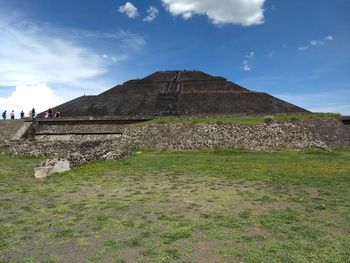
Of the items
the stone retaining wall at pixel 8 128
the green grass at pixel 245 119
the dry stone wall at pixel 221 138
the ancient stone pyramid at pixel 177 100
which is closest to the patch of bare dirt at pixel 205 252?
the dry stone wall at pixel 221 138

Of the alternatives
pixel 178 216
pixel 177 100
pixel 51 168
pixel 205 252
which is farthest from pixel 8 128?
pixel 205 252

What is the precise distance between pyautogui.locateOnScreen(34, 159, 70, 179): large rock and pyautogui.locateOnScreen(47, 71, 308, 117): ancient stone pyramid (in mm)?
16602

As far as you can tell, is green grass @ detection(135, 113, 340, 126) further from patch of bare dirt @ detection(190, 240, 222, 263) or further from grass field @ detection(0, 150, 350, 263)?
patch of bare dirt @ detection(190, 240, 222, 263)

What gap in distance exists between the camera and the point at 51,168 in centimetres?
1437

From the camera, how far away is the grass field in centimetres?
587

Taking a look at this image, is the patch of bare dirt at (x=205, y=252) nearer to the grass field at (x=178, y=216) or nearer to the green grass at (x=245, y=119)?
the grass field at (x=178, y=216)

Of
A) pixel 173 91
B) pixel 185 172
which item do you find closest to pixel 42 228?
pixel 185 172

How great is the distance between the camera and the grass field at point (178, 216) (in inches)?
Result: 231

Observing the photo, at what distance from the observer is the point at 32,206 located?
9047mm

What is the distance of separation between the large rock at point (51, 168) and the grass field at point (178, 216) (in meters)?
0.48

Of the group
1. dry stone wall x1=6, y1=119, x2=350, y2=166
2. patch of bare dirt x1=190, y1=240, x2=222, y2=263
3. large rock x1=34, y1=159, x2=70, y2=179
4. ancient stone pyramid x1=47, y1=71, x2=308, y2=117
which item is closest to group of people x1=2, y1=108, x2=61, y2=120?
ancient stone pyramid x1=47, y1=71, x2=308, y2=117

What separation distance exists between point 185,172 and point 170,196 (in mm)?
4541

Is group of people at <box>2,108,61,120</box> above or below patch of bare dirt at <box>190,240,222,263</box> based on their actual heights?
above

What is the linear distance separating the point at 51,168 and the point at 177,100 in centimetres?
2100
